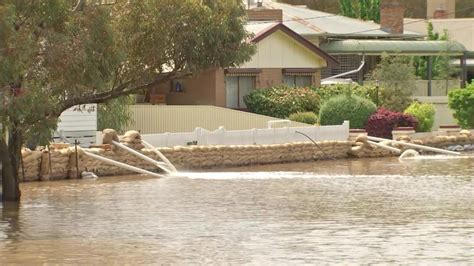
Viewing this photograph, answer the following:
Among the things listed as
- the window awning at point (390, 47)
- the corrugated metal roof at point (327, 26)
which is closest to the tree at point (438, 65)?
the window awning at point (390, 47)

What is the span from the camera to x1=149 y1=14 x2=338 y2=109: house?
187 feet

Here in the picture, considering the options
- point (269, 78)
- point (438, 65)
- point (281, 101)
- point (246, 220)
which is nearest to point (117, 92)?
point (246, 220)

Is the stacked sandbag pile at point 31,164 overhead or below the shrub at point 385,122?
below

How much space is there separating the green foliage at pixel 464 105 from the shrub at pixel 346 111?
5.12 m

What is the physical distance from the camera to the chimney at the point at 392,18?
70312mm

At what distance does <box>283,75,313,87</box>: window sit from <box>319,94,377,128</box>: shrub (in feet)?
23.3

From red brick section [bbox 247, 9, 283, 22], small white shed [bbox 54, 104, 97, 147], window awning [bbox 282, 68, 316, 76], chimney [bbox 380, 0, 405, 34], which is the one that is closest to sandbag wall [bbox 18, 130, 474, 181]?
small white shed [bbox 54, 104, 97, 147]

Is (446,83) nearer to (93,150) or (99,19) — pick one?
(93,150)

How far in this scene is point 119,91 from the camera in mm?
30016

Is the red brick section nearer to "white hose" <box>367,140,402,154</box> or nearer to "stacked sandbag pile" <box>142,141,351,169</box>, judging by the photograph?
"white hose" <box>367,140,402,154</box>

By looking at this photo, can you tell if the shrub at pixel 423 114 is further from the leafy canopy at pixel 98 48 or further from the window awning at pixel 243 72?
the leafy canopy at pixel 98 48

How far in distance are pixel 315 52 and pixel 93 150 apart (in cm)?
2392

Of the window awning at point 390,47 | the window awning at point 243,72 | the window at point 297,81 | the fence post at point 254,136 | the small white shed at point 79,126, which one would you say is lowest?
the fence post at point 254,136

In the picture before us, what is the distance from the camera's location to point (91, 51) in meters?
26.3
